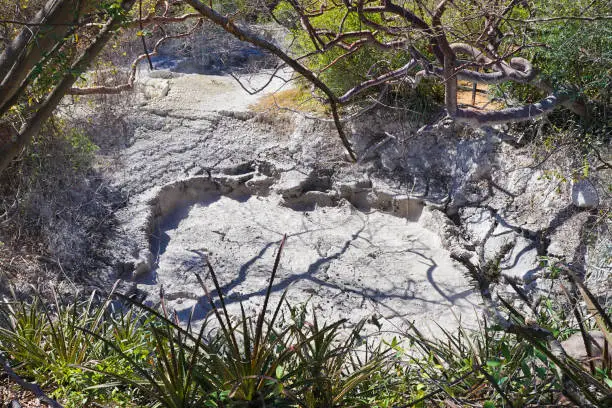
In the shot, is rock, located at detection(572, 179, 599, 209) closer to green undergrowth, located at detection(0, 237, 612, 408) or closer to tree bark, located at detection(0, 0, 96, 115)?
green undergrowth, located at detection(0, 237, 612, 408)

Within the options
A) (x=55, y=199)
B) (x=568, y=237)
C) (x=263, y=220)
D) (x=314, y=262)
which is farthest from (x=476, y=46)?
(x=55, y=199)

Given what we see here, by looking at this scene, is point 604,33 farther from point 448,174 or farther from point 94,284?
point 94,284

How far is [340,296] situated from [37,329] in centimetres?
270

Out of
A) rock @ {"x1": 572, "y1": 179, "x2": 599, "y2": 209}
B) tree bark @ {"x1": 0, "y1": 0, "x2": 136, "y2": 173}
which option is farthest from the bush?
rock @ {"x1": 572, "y1": 179, "x2": 599, "y2": 209}

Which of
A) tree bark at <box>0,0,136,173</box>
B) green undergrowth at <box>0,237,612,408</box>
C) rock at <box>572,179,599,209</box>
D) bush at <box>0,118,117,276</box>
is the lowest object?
green undergrowth at <box>0,237,612,408</box>

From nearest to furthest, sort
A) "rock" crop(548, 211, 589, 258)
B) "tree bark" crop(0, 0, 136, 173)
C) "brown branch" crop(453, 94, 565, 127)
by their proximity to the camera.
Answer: "tree bark" crop(0, 0, 136, 173)
"brown branch" crop(453, 94, 565, 127)
"rock" crop(548, 211, 589, 258)

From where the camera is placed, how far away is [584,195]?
4785 mm

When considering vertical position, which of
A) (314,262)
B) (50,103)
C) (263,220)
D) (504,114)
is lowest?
(50,103)

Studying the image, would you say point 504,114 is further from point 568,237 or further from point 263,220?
point 263,220

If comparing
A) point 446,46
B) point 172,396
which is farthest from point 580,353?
point 446,46

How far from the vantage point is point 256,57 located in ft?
32.8

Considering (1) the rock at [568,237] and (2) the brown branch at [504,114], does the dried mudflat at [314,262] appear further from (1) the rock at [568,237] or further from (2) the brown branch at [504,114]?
(2) the brown branch at [504,114]

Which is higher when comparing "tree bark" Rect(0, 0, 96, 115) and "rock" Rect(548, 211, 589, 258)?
"rock" Rect(548, 211, 589, 258)

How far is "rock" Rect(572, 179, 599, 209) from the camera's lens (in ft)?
15.5
